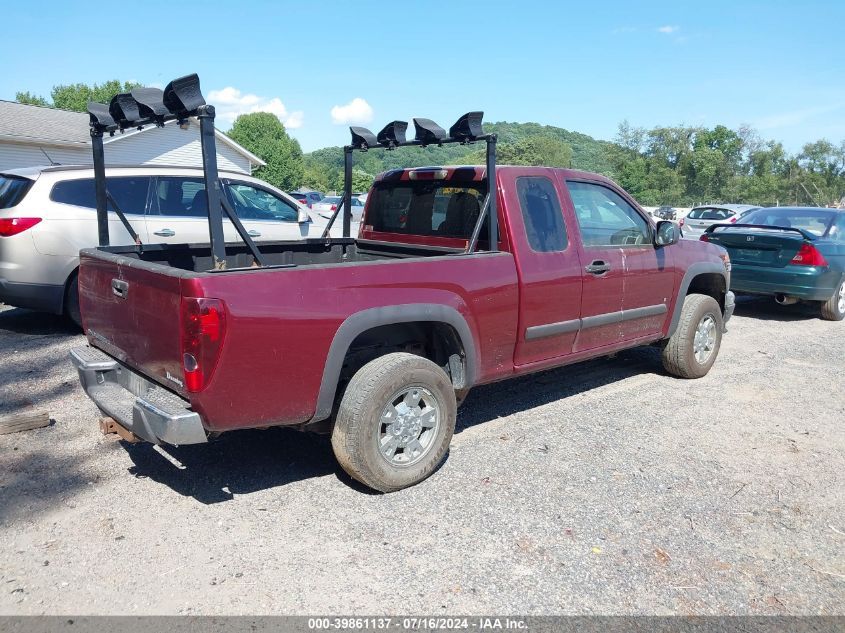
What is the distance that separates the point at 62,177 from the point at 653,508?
6.46 m

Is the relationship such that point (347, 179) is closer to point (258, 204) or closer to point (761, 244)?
point (258, 204)

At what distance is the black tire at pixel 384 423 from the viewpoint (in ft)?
12.1

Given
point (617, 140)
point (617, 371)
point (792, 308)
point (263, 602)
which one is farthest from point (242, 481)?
point (617, 140)

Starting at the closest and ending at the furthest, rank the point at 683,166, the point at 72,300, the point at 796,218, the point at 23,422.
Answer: the point at 23,422, the point at 72,300, the point at 796,218, the point at 683,166

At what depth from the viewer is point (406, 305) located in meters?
3.86

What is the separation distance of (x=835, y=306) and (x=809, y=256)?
1.07 meters

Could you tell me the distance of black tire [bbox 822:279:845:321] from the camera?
9422 mm

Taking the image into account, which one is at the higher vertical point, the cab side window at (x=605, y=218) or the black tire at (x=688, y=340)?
the cab side window at (x=605, y=218)

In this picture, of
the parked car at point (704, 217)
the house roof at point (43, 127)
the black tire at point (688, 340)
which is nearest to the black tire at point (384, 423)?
the black tire at point (688, 340)

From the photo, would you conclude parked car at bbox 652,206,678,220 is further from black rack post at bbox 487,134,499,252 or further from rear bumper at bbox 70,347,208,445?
rear bumper at bbox 70,347,208,445

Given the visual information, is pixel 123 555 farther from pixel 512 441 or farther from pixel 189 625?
pixel 512 441

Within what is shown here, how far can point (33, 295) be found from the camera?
6906 mm

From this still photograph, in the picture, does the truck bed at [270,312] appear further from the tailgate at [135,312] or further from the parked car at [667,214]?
the parked car at [667,214]

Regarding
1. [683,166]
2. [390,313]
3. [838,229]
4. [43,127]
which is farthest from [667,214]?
[683,166]
